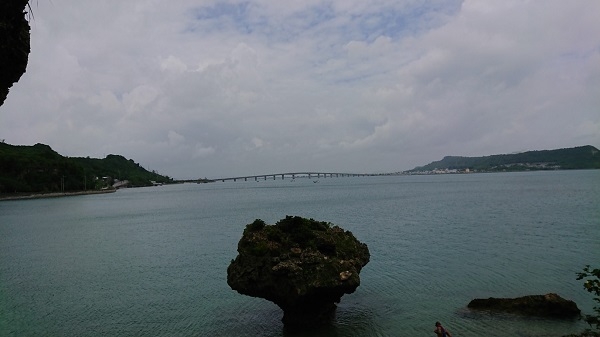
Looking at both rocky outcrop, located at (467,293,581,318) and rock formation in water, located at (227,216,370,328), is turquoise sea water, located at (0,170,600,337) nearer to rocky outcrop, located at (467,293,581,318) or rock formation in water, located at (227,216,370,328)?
rocky outcrop, located at (467,293,581,318)

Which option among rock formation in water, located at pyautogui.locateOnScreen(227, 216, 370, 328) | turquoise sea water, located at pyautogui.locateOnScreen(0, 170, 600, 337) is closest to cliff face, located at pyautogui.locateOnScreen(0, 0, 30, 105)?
rock formation in water, located at pyautogui.locateOnScreen(227, 216, 370, 328)

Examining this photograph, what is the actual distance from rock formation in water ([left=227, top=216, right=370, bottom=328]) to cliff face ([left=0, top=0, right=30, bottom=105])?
1345 cm

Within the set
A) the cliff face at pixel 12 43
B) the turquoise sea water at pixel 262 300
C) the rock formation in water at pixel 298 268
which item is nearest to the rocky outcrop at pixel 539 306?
the turquoise sea water at pixel 262 300

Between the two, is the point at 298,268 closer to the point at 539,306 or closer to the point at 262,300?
the point at 262,300

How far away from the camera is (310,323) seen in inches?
797

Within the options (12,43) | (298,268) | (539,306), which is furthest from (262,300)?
(12,43)

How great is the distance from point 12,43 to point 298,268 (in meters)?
14.2

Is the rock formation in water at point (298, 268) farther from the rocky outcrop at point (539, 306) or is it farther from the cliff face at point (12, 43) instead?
the cliff face at point (12, 43)

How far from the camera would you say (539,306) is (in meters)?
20.0

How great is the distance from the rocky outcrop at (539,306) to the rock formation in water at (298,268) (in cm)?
699

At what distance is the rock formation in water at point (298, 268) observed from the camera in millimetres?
18562

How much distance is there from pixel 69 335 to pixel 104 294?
728 centimetres

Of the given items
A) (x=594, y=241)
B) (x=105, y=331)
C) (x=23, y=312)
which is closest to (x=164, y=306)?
(x=105, y=331)

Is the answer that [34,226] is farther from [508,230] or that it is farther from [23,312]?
[508,230]
